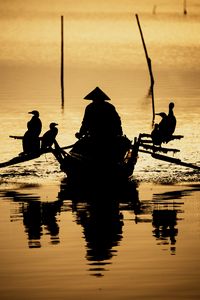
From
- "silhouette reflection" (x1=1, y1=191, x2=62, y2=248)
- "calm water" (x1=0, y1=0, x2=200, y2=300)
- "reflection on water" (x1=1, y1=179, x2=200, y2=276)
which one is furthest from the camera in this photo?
"silhouette reflection" (x1=1, y1=191, x2=62, y2=248)

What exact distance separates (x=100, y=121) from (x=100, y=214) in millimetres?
3549

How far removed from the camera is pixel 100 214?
20.7 meters

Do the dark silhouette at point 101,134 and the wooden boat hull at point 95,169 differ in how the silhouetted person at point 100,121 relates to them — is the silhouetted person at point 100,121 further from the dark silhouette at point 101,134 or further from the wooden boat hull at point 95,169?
the wooden boat hull at point 95,169

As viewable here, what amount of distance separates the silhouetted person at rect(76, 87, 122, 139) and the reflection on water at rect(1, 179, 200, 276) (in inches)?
43.5

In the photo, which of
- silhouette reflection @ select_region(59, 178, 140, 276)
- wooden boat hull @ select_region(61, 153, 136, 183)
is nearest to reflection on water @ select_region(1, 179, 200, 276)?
silhouette reflection @ select_region(59, 178, 140, 276)

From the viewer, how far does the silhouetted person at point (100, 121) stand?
2381 cm

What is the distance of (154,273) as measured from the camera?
16.0 metres

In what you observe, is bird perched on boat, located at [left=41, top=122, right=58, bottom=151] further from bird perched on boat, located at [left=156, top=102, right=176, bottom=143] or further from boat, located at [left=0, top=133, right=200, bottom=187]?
bird perched on boat, located at [left=156, top=102, right=176, bottom=143]

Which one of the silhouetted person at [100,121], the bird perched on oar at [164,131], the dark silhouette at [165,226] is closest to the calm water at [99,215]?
the dark silhouette at [165,226]

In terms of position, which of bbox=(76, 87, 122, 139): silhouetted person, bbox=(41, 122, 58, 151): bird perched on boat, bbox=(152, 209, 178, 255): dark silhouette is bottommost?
bbox=(152, 209, 178, 255): dark silhouette

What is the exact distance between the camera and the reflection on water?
17.7 metres

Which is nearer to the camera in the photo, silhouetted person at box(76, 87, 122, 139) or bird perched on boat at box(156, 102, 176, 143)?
silhouetted person at box(76, 87, 122, 139)

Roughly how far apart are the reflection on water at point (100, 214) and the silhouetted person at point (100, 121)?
1.10 m

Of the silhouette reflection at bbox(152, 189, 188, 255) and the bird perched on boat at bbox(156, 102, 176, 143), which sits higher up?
the bird perched on boat at bbox(156, 102, 176, 143)
